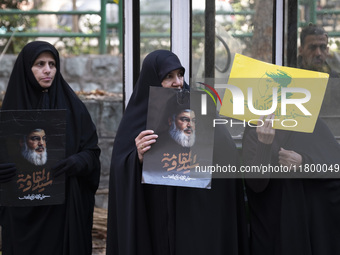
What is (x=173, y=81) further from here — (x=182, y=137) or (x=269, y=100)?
(x=269, y=100)

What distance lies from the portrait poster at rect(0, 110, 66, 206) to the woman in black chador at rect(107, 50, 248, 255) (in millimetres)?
377

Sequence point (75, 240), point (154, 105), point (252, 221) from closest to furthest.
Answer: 1. point (154, 105)
2. point (252, 221)
3. point (75, 240)

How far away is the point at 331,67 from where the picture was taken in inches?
138

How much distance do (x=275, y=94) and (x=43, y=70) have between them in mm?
1327

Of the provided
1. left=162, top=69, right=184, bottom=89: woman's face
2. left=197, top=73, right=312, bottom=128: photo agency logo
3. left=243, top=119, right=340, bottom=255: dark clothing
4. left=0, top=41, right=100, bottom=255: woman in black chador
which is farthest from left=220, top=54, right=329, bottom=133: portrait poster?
left=0, top=41, right=100, bottom=255: woman in black chador

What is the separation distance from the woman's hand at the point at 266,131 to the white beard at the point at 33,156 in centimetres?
118

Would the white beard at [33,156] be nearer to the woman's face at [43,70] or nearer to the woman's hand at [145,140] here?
the woman's face at [43,70]

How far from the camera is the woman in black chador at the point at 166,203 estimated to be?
312 centimetres

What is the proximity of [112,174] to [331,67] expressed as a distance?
138cm

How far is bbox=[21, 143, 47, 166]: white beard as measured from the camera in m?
3.35

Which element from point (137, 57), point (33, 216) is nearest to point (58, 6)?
point (137, 57)

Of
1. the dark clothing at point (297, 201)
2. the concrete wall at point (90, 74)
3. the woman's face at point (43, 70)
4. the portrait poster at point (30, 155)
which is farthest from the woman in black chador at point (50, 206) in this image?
the concrete wall at point (90, 74)

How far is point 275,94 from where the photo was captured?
10.2 ft

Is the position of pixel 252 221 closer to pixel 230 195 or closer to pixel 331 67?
pixel 230 195
